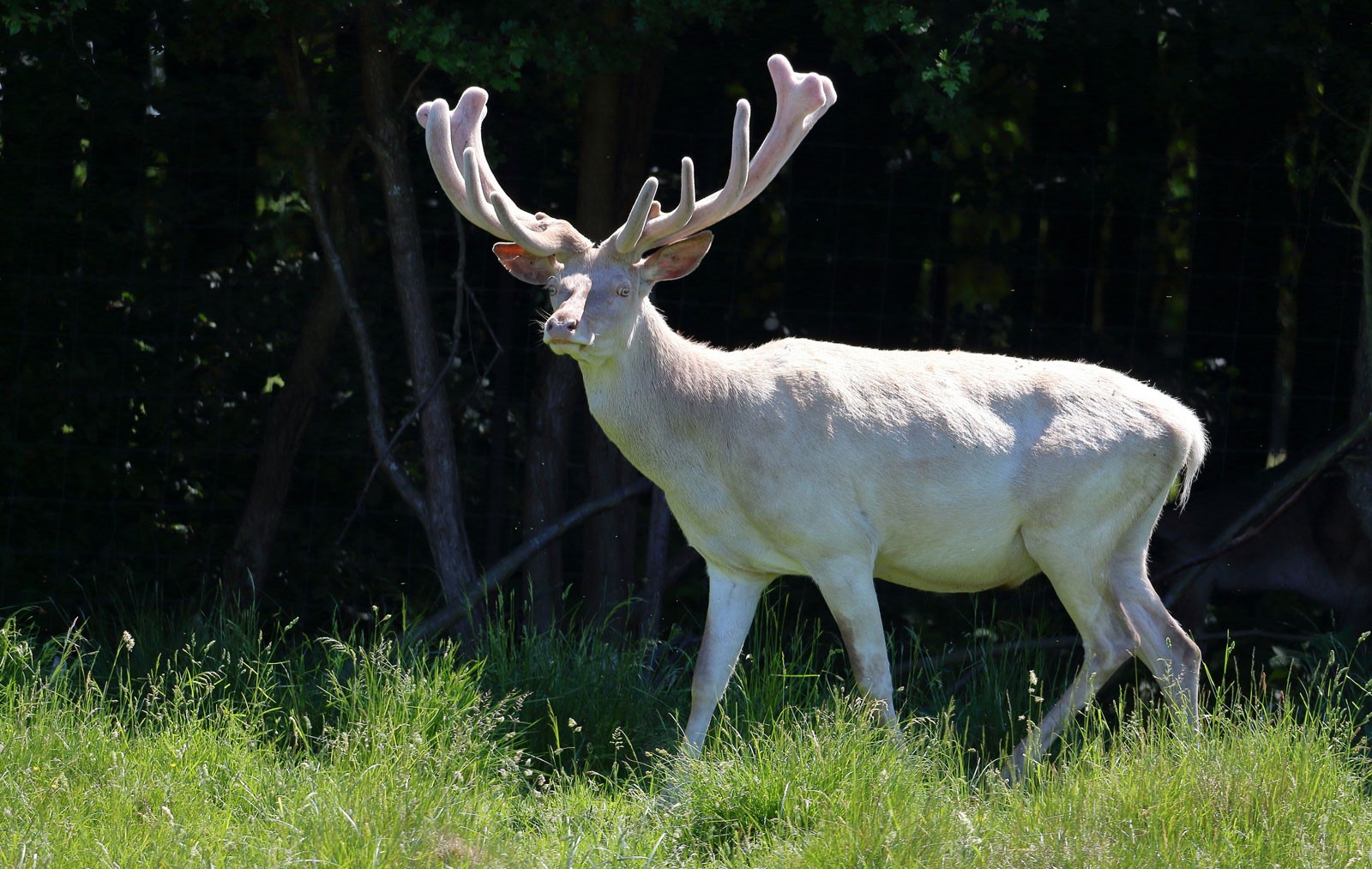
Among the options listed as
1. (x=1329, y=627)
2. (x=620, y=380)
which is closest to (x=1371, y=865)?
(x=620, y=380)

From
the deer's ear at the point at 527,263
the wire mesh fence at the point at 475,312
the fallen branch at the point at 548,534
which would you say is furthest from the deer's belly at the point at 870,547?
the wire mesh fence at the point at 475,312

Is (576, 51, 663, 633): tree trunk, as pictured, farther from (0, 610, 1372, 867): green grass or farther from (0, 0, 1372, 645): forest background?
(0, 610, 1372, 867): green grass

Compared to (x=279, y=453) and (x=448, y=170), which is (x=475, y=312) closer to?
(x=279, y=453)

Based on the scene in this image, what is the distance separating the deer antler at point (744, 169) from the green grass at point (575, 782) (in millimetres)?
1586

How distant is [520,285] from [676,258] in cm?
262

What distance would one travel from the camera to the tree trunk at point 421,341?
652 cm

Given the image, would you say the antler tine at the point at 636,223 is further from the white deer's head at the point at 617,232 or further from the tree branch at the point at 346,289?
the tree branch at the point at 346,289

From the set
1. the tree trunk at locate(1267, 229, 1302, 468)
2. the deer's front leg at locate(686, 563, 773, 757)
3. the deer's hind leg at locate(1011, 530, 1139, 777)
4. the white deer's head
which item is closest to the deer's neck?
the white deer's head

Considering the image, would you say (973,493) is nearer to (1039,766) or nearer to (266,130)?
(1039,766)

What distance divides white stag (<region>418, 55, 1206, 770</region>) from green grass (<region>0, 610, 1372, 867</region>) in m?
0.42

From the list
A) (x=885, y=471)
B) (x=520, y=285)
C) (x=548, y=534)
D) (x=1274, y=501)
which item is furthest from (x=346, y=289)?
(x=1274, y=501)

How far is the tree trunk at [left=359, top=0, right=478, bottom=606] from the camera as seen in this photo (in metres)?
6.52

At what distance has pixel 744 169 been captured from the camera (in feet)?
16.3

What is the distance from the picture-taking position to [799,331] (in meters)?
7.46
